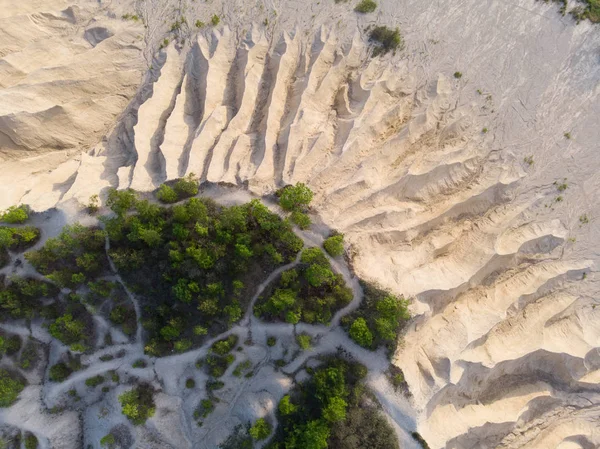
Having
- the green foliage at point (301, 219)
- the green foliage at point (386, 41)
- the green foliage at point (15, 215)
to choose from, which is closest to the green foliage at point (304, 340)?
the green foliage at point (301, 219)

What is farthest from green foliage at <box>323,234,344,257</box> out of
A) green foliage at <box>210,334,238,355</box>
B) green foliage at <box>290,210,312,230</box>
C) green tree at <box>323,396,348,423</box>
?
green tree at <box>323,396,348,423</box>

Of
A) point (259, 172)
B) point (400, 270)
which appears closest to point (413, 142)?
point (400, 270)

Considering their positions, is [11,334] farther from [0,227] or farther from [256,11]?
[256,11]

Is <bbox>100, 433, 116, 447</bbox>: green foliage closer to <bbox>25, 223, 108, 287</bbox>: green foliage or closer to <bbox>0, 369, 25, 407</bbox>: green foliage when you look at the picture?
<bbox>0, 369, 25, 407</bbox>: green foliage

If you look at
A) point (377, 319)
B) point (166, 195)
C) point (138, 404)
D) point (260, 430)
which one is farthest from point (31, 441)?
point (377, 319)

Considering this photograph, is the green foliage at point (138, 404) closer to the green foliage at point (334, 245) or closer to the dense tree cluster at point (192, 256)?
A: the dense tree cluster at point (192, 256)

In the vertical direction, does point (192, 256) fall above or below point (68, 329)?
above

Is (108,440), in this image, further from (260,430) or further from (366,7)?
(366,7)

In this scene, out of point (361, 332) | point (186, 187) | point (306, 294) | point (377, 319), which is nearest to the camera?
point (361, 332)
